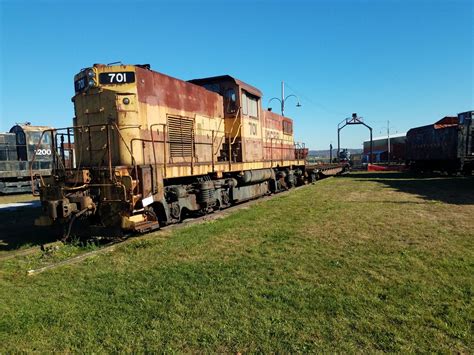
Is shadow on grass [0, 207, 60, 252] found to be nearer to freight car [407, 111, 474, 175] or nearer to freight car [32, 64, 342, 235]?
freight car [32, 64, 342, 235]

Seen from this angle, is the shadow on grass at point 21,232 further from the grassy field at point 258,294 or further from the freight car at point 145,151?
the grassy field at point 258,294

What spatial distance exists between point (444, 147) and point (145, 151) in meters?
22.2

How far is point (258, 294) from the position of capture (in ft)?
14.7

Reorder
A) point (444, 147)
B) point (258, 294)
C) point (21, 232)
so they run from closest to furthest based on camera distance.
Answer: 1. point (258, 294)
2. point (21, 232)
3. point (444, 147)

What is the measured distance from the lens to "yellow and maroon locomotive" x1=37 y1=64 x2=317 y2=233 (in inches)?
293

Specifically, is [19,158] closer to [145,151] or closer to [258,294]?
[145,151]

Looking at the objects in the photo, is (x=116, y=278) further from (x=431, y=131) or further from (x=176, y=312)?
(x=431, y=131)

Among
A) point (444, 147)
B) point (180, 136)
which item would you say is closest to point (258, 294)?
point (180, 136)

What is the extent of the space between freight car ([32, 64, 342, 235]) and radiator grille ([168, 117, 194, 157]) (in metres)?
0.03

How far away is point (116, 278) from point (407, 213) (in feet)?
25.0

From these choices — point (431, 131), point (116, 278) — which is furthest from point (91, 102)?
point (431, 131)

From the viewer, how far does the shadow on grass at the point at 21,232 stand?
26.6ft

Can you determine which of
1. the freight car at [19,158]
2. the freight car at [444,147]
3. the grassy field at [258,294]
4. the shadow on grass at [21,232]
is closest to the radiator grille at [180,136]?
the grassy field at [258,294]

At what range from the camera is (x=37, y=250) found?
23.3 ft
